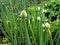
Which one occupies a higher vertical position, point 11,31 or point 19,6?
point 19,6

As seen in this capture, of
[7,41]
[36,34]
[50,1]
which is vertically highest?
[50,1]

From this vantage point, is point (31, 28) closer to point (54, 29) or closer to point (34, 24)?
point (34, 24)

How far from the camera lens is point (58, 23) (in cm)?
163

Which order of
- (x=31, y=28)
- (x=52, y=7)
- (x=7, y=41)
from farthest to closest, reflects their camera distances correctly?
(x=52, y=7) < (x=7, y=41) < (x=31, y=28)

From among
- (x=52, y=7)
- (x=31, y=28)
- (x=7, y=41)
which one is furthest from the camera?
(x=52, y=7)

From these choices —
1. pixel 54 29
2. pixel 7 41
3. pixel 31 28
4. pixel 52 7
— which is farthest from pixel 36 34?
pixel 52 7

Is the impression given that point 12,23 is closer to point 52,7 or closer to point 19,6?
point 19,6

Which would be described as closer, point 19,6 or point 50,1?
point 19,6

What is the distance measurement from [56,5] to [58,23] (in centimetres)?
63

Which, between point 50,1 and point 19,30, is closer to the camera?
point 19,30

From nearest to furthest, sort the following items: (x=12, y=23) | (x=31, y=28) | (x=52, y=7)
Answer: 1. (x=31, y=28)
2. (x=12, y=23)
3. (x=52, y=7)

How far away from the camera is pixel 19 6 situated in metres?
1.81

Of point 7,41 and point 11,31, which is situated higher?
point 11,31

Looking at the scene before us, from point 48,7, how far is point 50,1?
0.33 feet
